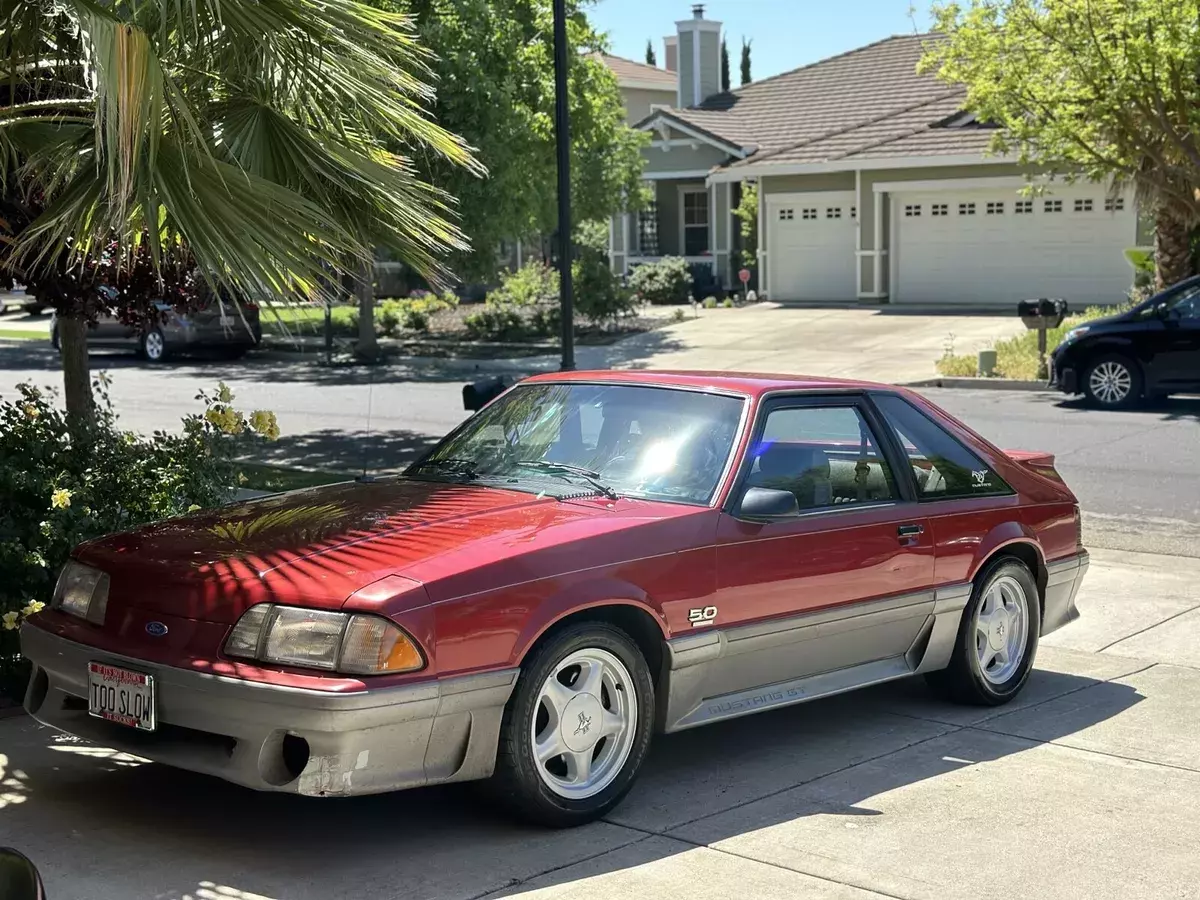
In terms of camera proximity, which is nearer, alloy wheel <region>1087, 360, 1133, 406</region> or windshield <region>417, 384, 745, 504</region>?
windshield <region>417, 384, 745, 504</region>

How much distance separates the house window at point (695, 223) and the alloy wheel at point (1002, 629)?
99.6 feet

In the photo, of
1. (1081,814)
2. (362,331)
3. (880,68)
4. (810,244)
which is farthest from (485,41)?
(880,68)

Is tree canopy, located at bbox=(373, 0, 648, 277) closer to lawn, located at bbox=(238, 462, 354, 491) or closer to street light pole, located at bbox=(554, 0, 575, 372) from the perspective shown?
street light pole, located at bbox=(554, 0, 575, 372)

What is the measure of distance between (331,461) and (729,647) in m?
9.44

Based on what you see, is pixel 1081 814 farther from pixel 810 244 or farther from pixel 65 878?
pixel 810 244

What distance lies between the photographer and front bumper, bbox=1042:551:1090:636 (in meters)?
6.61

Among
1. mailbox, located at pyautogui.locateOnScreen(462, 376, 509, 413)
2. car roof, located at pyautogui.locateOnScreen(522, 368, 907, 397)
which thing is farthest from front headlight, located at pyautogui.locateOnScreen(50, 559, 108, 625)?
mailbox, located at pyautogui.locateOnScreen(462, 376, 509, 413)

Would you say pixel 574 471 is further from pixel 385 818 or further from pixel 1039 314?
pixel 1039 314

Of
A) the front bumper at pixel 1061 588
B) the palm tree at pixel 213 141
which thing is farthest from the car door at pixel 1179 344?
the palm tree at pixel 213 141

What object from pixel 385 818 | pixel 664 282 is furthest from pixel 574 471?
pixel 664 282

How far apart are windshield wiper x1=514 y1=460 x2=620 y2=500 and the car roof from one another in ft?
1.66

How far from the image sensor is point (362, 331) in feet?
84.5

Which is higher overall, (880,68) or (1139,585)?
(880,68)

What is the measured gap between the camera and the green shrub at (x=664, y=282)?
33.4m
